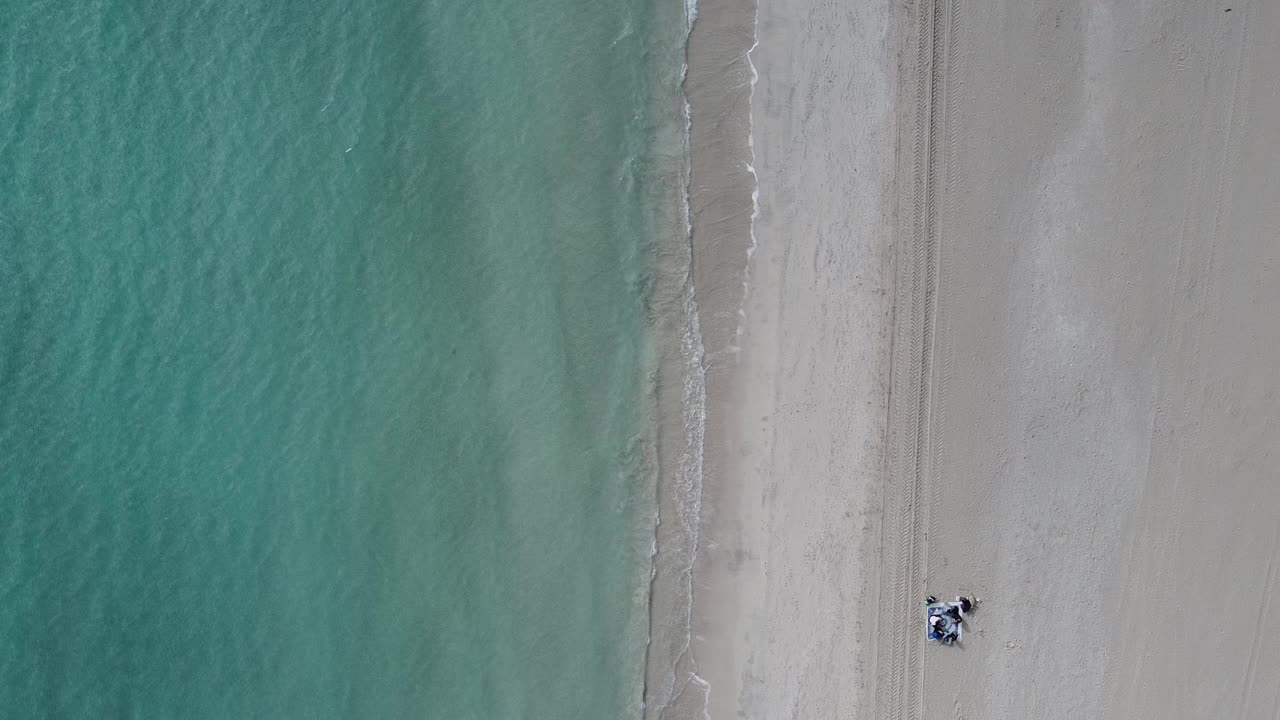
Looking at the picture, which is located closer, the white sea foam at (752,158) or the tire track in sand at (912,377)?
the tire track in sand at (912,377)

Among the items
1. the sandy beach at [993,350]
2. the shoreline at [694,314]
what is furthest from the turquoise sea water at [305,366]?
the sandy beach at [993,350]

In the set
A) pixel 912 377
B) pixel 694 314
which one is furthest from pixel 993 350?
pixel 694 314

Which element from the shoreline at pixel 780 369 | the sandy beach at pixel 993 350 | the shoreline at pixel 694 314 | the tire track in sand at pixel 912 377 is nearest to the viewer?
the sandy beach at pixel 993 350

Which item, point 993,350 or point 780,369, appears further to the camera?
point 780,369

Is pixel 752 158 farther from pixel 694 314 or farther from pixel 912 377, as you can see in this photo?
pixel 912 377

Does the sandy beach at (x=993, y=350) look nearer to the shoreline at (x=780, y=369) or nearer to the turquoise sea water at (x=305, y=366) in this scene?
the shoreline at (x=780, y=369)

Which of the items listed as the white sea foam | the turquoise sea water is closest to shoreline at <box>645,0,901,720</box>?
the white sea foam
